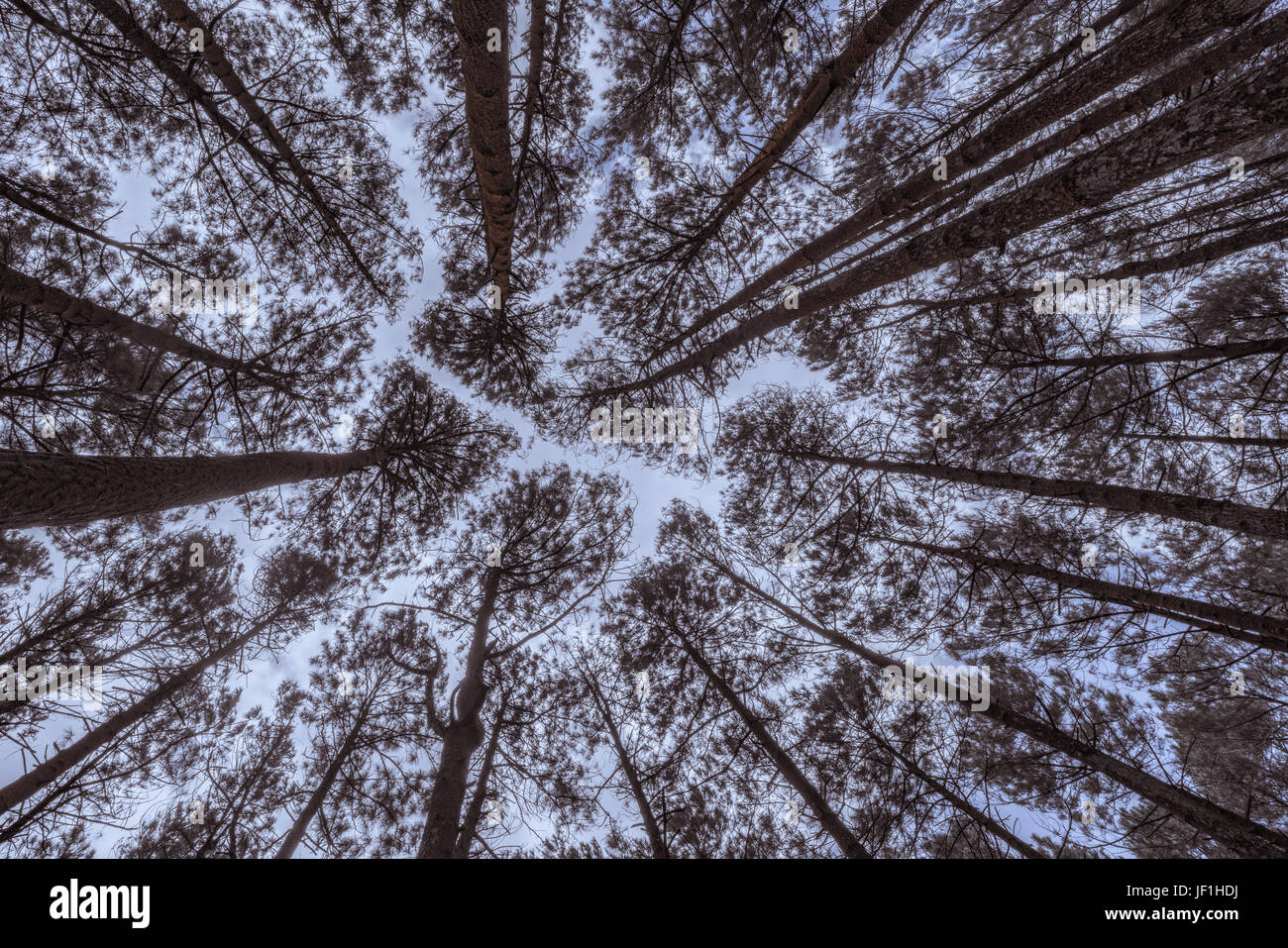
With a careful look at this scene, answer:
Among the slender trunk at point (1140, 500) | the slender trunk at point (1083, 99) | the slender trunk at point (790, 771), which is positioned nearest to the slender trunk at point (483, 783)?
the slender trunk at point (790, 771)

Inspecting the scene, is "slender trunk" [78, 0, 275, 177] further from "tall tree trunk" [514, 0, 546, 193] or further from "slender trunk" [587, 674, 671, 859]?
"slender trunk" [587, 674, 671, 859]

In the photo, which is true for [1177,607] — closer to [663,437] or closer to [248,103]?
[663,437]

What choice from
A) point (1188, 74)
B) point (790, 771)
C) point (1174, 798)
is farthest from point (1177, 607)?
point (1188, 74)

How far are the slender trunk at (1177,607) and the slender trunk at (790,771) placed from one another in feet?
11.9

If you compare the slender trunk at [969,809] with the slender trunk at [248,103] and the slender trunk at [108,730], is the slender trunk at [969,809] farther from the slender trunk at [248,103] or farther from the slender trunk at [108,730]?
the slender trunk at [248,103]

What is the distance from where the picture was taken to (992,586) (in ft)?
20.9

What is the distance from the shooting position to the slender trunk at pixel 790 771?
4660 millimetres

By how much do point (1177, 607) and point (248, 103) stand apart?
11.0 m

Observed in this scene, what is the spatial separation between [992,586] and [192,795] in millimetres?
12178

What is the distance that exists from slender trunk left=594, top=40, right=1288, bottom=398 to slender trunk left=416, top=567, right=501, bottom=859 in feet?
23.0

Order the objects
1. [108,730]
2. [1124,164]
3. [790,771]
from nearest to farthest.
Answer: [1124,164], [108,730], [790,771]

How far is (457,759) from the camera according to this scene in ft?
16.9

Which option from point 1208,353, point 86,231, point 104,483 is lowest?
point 104,483
